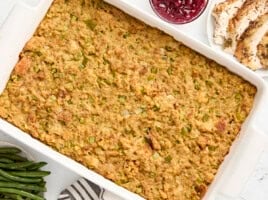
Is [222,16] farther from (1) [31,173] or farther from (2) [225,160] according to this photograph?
(1) [31,173]

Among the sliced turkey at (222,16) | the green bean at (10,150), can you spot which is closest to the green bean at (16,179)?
the green bean at (10,150)

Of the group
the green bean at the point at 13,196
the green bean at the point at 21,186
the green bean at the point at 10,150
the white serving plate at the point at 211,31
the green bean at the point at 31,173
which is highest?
the white serving plate at the point at 211,31

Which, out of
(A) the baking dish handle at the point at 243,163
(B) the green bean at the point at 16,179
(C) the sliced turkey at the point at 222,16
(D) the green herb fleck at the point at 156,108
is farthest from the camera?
(C) the sliced turkey at the point at 222,16

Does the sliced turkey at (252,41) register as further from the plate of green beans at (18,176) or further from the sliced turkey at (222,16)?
the plate of green beans at (18,176)

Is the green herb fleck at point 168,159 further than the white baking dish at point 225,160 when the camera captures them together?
Yes

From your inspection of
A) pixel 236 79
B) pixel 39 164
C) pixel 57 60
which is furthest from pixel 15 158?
pixel 236 79

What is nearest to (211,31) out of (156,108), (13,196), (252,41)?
(252,41)
